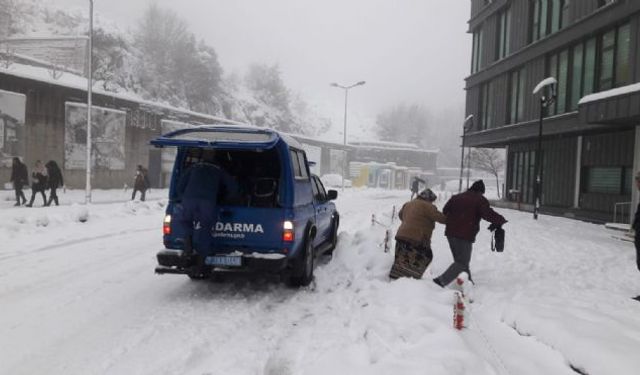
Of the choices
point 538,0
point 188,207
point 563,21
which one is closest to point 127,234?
point 188,207

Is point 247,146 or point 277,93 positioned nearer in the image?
point 247,146

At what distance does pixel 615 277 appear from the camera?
842 cm

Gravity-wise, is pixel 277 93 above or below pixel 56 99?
above

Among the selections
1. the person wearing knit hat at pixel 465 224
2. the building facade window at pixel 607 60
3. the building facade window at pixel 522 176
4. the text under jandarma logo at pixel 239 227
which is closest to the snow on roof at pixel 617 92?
the building facade window at pixel 607 60

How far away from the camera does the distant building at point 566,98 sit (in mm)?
16766

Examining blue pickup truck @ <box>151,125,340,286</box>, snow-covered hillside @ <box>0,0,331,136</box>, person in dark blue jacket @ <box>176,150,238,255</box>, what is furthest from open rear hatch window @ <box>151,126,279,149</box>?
snow-covered hillside @ <box>0,0,331,136</box>

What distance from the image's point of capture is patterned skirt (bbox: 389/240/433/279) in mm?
7301

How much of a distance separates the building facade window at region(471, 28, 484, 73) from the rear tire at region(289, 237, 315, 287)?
27.9m

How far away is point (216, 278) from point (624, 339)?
17.7ft

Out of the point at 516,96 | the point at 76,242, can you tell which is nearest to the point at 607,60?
the point at 516,96

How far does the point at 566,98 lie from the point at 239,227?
20.2 m

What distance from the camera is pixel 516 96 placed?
2609cm

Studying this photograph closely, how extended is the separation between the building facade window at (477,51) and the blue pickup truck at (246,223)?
92.0ft

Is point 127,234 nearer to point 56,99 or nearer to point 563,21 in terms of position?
point 56,99
